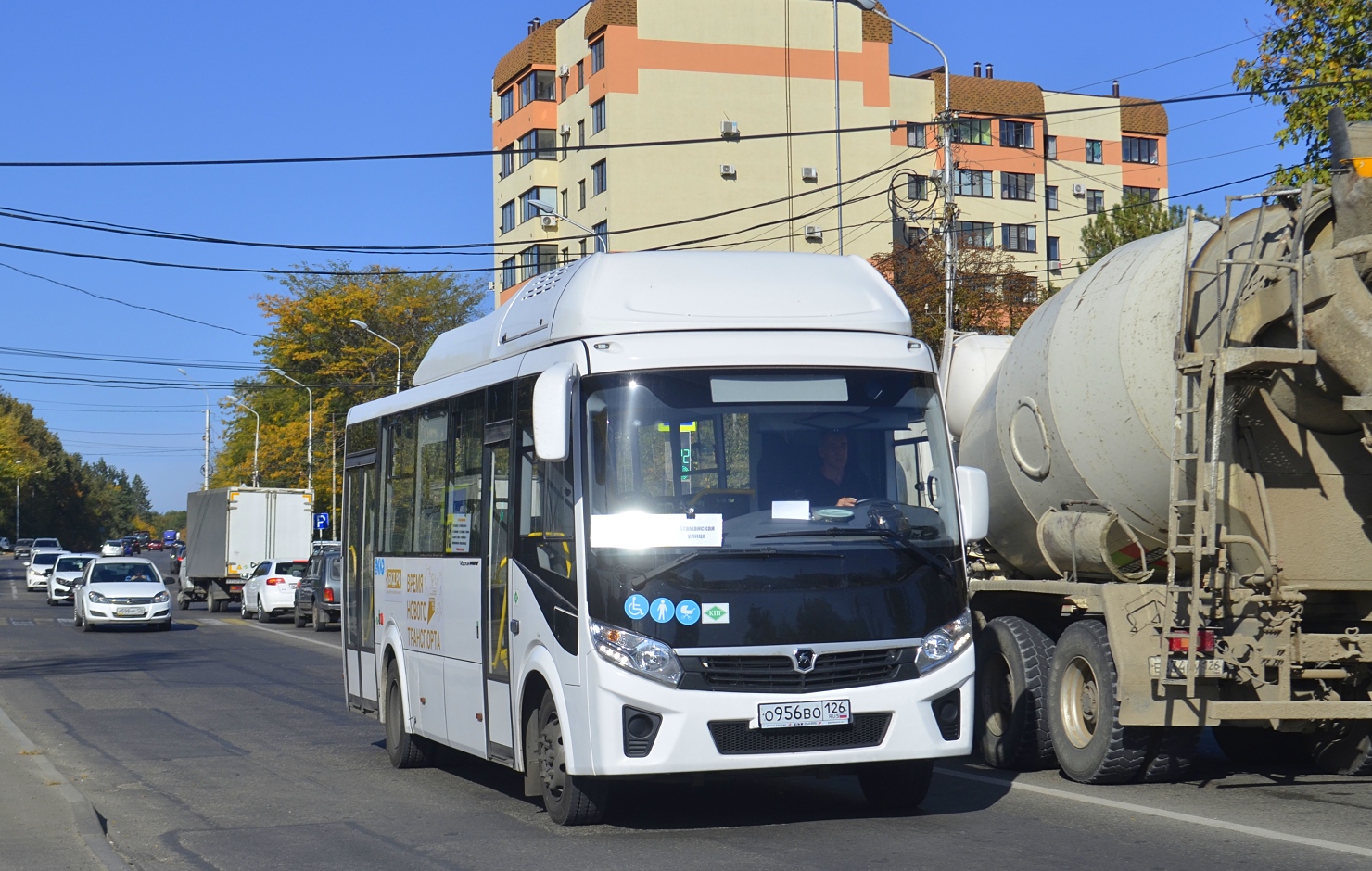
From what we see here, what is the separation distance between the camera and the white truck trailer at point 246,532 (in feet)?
144

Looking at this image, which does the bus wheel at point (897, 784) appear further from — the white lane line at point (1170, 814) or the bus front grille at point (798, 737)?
the white lane line at point (1170, 814)

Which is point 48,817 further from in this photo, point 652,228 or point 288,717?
point 652,228

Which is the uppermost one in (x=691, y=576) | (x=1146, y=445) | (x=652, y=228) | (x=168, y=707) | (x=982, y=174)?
(x=982, y=174)

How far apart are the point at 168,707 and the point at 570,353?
1070 cm

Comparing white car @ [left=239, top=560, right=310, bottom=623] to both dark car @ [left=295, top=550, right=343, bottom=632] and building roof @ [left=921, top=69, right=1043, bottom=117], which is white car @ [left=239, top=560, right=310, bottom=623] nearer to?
dark car @ [left=295, top=550, right=343, bottom=632]

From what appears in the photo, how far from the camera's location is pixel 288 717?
1683 cm

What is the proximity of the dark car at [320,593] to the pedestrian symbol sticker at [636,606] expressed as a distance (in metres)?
24.6

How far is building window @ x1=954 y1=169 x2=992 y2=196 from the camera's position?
6994 centimetres

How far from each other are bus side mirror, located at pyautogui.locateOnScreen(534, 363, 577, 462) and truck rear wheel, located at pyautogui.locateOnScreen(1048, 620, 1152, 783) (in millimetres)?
3828

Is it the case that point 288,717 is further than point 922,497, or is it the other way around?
point 288,717

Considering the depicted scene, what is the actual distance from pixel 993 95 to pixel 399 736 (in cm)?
Result: 6269

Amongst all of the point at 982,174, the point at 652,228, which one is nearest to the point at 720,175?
the point at 652,228

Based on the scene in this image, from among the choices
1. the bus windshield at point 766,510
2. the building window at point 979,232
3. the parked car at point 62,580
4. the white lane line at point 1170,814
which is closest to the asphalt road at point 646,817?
the white lane line at point 1170,814

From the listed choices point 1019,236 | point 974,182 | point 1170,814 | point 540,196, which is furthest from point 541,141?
point 1170,814
